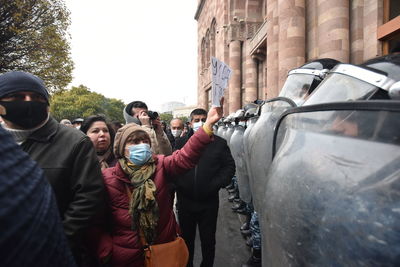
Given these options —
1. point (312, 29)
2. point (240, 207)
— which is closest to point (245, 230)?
point (240, 207)

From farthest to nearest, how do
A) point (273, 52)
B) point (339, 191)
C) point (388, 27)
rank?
point (273, 52)
point (388, 27)
point (339, 191)

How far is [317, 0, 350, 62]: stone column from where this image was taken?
17.6 ft

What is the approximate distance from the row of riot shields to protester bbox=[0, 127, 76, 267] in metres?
0.52

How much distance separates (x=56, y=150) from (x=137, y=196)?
56 centimetres

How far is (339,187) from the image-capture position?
1.98ft

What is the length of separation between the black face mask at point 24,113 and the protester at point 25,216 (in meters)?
1.21

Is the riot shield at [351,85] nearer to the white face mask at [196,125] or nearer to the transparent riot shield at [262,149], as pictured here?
the transparent riot shield at [262,149]

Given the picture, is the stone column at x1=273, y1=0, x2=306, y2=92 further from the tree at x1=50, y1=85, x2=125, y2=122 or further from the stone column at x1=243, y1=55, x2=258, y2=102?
the tree at x1=50, y1=85, x2=125, y2=122

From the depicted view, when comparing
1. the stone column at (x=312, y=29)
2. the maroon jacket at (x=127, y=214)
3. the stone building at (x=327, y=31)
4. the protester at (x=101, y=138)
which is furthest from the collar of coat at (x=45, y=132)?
the stone column at (x=312, y=29)

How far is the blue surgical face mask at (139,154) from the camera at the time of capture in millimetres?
1920

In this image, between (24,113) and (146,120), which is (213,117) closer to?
(24,113)

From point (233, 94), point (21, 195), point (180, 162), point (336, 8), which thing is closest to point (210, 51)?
point (233, 94)

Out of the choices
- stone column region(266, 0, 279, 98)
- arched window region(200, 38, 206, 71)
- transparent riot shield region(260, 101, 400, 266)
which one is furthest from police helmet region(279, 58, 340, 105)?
arched window region(200, 38, 206, 71)

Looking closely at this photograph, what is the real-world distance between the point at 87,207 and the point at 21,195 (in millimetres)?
1223
